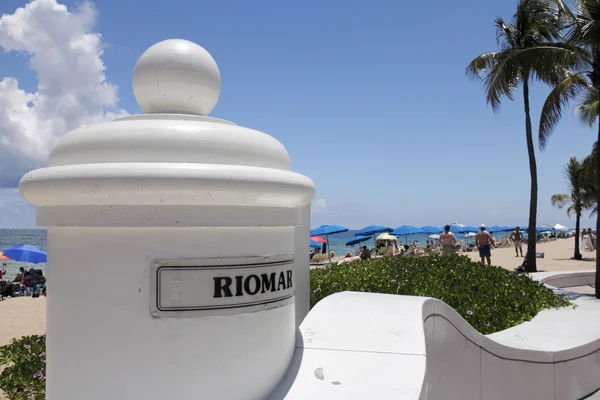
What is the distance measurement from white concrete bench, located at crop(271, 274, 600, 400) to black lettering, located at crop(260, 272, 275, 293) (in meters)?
0.49

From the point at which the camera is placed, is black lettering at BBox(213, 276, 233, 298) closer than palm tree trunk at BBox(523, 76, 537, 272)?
Yes

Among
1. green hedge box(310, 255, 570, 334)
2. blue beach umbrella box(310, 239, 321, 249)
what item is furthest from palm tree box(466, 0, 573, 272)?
blue beach umbrella box(310, 239, 321, 249)

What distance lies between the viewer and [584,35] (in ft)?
38.4

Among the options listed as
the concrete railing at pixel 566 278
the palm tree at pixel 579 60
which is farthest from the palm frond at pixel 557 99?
the concrete railing at pixel 566 278

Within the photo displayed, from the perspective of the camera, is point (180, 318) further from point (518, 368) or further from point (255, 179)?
point (518, 368)

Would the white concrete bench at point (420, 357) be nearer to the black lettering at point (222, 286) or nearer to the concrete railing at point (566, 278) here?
the black lettering at point (222, 286)

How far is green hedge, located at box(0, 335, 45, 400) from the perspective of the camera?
5262mm

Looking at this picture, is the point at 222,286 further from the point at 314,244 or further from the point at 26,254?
the point at 314,244

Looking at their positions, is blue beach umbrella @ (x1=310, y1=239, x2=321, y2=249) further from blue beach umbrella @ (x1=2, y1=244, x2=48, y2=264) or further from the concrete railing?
the concrete railing

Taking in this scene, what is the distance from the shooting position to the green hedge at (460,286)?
6.71m

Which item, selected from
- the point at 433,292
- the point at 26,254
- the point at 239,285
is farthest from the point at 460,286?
the point at 26,254

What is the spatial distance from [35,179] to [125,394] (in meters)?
0.93

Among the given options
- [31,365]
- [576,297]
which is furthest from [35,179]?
[576,297]

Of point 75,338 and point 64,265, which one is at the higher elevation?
point 64,265
